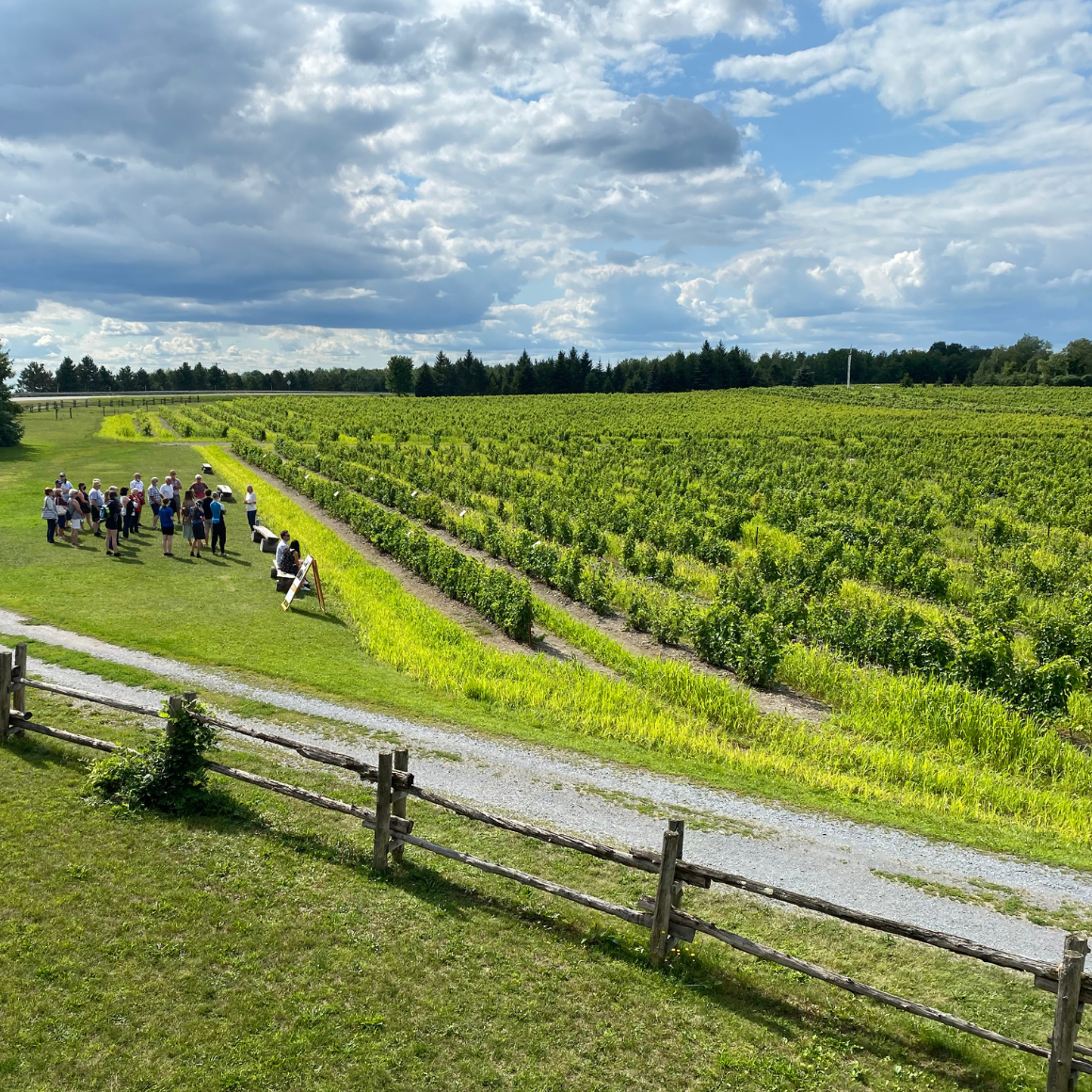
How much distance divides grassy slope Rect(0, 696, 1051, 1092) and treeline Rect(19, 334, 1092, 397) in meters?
128

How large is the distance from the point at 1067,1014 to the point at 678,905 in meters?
3.17

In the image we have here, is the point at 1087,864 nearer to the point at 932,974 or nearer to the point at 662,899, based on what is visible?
the point at 932,974

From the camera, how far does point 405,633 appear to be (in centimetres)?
1994

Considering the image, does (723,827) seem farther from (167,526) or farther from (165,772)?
(167,526)

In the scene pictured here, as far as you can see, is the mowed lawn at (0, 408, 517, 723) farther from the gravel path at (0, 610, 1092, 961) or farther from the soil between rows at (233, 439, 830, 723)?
the soil between rows at (233, 439, 830, 723)

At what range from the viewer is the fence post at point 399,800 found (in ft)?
29.4

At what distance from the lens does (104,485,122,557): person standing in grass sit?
2427cm

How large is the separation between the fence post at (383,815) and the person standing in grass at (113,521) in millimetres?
18983

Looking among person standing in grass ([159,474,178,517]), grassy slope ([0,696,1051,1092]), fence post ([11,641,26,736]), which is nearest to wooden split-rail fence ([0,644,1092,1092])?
grassy slope ([0,696,1051,1092])

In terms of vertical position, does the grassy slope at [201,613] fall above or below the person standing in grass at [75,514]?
below

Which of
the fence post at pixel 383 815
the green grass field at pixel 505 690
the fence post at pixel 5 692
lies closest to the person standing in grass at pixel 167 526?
the green grass field at pixel 505 690

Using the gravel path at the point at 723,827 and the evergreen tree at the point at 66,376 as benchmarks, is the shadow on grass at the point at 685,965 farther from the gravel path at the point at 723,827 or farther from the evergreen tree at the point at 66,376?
the evergreen tree at the point at 66,376

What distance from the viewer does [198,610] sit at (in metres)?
20.2

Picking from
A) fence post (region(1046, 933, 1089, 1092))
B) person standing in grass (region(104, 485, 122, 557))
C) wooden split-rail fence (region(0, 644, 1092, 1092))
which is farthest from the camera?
person standing in grass (region(104, 485, 122, 557))
